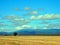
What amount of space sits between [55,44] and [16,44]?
240 inches

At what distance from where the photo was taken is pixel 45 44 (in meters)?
39.6

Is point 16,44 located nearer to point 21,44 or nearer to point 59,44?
point 21,44

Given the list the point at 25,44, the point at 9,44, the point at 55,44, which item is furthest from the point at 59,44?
the point at 9,44

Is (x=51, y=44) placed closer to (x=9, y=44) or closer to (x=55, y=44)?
(x=55, y=44)

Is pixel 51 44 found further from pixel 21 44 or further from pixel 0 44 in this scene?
pixel 0 44

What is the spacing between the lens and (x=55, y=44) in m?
39.3

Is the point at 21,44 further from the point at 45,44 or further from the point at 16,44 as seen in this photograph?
the point at 45,44

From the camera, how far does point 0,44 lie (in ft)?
132

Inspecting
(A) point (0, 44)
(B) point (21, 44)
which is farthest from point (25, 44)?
(A) point (0, 44)

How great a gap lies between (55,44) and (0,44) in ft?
28.2

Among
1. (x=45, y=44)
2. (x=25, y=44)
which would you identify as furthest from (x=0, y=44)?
(x=45, y=44)

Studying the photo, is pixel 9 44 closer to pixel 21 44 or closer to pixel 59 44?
pixel 21 44

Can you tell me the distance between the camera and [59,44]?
39.3 m

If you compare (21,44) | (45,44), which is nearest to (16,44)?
(21,44)
